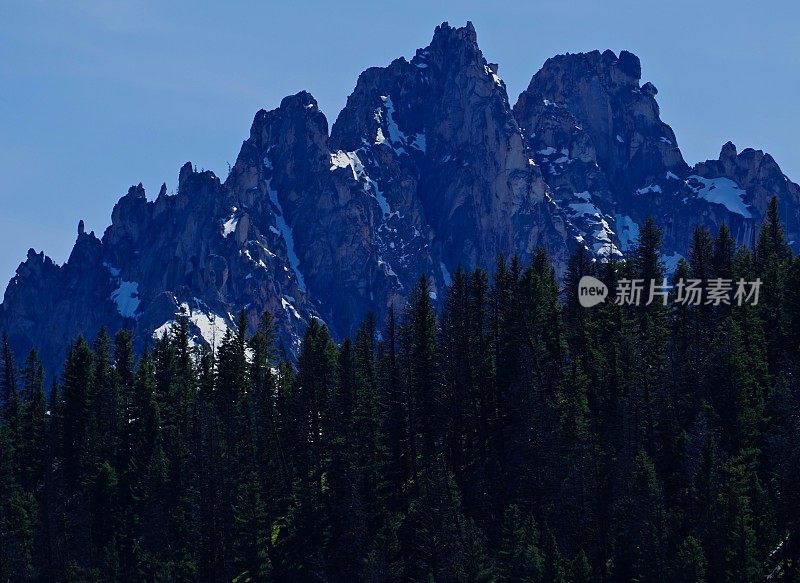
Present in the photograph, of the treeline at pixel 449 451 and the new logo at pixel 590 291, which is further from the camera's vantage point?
the new logo at pixel 590 291

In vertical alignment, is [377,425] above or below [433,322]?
below

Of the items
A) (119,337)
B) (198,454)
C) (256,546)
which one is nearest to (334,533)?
(256,546)

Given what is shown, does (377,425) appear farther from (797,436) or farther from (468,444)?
→ (797,436)

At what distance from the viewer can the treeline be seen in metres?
82.7

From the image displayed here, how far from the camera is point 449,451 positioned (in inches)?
3996

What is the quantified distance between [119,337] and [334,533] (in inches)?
1531

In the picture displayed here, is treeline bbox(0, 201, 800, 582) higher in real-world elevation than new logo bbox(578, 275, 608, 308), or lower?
lower

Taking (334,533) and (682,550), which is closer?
(682,550)

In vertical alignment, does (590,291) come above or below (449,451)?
above

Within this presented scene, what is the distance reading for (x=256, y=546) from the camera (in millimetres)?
93688

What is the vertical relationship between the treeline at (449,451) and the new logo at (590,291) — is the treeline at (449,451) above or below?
below

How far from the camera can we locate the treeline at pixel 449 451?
8269cm

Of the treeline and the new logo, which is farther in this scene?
the new logo

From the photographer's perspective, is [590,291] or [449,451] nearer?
[449,451]
